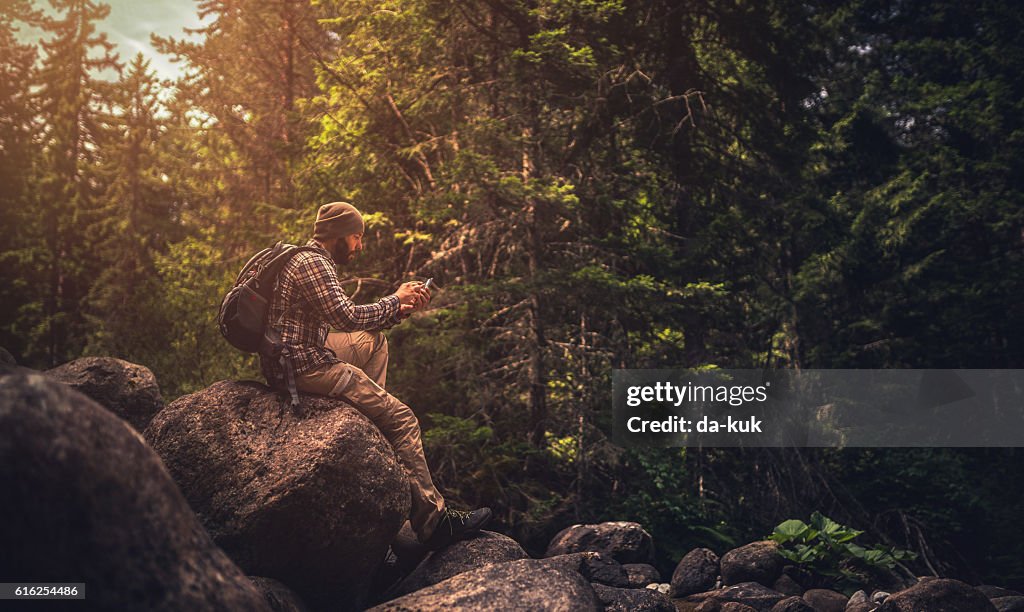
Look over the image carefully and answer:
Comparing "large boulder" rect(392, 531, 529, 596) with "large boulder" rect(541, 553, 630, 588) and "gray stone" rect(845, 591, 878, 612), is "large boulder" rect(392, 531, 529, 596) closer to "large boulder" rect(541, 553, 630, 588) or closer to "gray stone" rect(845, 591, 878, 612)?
"large boulder" rect(541, 553, 630, 588)

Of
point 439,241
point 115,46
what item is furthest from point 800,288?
point 115,46

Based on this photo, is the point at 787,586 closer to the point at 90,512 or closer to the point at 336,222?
the point at 336,222

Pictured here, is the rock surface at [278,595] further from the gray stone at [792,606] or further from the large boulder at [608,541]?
the large boulder at [608,541]

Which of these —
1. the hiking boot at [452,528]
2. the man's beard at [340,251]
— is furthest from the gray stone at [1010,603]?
the man's beard at [340,251]

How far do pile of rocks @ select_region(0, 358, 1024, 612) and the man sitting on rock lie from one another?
226 mm

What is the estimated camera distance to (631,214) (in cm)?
1276

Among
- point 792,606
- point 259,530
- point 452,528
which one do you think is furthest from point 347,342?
point 792,606

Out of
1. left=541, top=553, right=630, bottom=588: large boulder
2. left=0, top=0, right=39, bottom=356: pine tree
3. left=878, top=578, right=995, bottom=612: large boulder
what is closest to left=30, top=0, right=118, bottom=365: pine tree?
left=0, top=0, right=39, bottom=356: pine tree

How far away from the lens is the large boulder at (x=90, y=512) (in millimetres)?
2801

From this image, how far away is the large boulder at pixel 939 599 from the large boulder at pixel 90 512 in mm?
7380

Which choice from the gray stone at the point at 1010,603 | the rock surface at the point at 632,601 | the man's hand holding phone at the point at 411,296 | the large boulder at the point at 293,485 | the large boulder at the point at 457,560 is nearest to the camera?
the large boulder at the point at 293,485

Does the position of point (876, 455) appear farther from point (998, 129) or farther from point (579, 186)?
point (579, 186)

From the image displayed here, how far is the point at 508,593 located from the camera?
509 cm

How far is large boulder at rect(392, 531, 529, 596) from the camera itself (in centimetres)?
623
